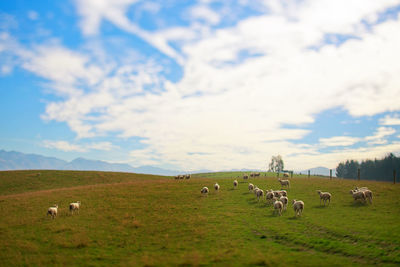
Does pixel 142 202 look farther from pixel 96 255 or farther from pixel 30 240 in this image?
pixel 96 255

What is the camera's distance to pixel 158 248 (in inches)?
746

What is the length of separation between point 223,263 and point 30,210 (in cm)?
3013

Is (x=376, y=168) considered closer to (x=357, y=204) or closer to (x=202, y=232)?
(x=357, y=204)

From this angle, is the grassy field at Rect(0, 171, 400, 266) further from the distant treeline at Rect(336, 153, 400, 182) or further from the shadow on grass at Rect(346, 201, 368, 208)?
the distant treeline at Rect(336, 153, 400, 182)

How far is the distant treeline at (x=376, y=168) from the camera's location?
131 meters

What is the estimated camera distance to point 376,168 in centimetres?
14512

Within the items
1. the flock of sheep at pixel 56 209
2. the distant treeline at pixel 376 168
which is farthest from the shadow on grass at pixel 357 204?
the distant treeline at pixel 376 168

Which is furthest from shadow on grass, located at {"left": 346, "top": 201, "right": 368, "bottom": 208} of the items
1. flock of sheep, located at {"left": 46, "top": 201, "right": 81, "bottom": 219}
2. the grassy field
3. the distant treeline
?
the distant treeline

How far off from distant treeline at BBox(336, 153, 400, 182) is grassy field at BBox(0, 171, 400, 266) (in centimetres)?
11864

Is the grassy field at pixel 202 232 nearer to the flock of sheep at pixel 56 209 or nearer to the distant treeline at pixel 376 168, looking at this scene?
the flock of sheep at pixel 56 209

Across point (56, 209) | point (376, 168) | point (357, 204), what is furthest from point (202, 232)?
point (376, 168)

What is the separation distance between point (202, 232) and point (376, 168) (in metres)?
160

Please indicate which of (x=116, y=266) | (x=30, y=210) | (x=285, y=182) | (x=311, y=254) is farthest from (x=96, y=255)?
(x=285, y=182)

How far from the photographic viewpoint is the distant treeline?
430 feet
